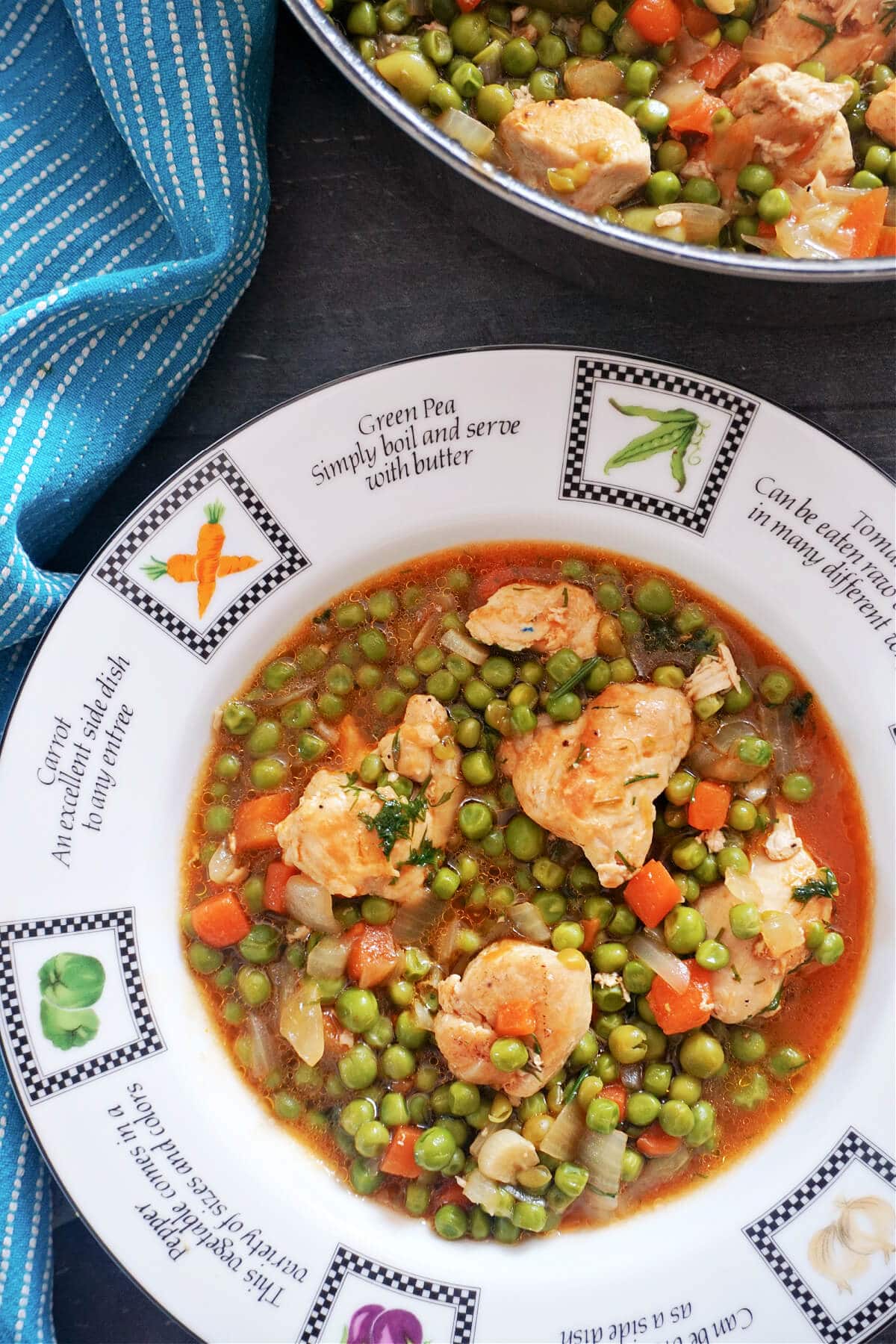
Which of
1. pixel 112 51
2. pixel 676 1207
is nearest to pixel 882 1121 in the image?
pixel 676 1207

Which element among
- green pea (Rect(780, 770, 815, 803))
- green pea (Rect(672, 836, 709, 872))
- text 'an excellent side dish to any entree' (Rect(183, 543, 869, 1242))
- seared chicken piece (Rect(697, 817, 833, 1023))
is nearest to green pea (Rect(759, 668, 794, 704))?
text 'an excellent side dish to any entree' (Rect(183, 543, 869, 1242))

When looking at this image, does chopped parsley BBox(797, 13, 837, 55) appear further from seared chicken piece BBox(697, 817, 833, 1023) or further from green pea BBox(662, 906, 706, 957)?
green pea BBox(662, 906, 706, 957)

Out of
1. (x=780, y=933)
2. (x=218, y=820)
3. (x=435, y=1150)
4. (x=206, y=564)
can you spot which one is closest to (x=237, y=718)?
(x=218, y=820)

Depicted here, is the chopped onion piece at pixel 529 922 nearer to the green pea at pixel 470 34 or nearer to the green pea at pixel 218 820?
the green pea at pixel 218 820

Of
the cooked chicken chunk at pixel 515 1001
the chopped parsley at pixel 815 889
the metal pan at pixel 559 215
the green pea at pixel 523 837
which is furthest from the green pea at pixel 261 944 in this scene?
the metal pan at pixel 559 215

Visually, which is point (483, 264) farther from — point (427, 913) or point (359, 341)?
point (427, 913)

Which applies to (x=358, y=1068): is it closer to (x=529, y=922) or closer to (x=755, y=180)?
(x=529, y=922)
